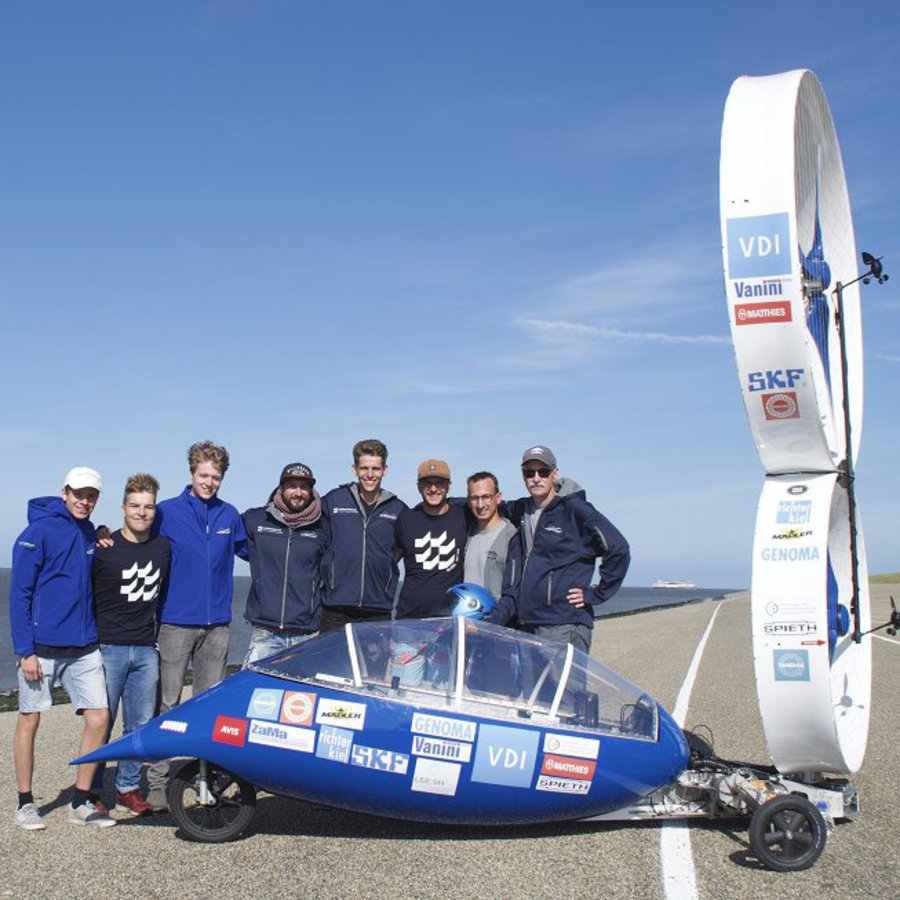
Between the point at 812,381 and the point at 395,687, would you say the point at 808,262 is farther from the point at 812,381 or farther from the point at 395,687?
the point at 395,687

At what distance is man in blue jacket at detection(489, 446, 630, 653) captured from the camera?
23.3ft

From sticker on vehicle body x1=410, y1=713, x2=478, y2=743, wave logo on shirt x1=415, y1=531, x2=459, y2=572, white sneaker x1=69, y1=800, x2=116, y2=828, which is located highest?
wave logo on shirt x1=415, y1=531, x2=459, y2=572

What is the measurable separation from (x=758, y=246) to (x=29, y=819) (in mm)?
5808

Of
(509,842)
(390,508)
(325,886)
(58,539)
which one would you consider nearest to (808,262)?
(390,508)

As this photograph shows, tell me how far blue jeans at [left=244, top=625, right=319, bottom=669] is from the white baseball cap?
1.54 meters

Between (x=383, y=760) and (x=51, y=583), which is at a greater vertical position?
(x=51, y=583)

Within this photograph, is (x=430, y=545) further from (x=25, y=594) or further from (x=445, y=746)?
(x=25, y=594)

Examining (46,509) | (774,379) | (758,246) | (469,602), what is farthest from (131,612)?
(758,246)

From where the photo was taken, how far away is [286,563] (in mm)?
7363

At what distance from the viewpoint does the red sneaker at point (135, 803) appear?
6.65 m

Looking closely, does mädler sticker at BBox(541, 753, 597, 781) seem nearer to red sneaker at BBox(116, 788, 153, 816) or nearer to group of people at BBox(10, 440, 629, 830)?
group of people at BBox(10, 440, 629, 830)

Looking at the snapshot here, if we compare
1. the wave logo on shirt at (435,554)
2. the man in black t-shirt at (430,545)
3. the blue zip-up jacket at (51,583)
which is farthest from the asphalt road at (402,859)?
the wave logo on shirt at (435,554)

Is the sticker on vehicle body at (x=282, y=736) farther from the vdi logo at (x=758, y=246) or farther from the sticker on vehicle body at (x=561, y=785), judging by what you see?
the vdi logo at (x=758, y=246)

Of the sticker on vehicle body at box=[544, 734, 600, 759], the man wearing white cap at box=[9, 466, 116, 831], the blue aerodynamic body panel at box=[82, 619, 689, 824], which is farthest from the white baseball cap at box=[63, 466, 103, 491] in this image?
the sticker on vehicle body at box=[544, 734, 600, 759]
